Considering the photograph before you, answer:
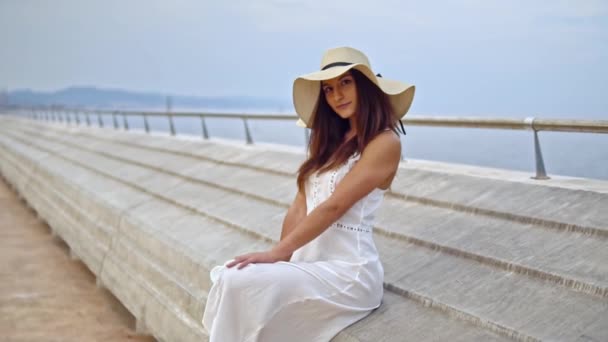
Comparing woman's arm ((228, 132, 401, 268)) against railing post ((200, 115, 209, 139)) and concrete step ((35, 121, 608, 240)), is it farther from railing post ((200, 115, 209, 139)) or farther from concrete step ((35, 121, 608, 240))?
railing post ((200, 115, 209, 139))

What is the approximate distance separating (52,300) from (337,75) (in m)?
5.48

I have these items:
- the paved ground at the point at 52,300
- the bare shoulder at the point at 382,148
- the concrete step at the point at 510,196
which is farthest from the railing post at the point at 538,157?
the paved ground at the point at 52,300

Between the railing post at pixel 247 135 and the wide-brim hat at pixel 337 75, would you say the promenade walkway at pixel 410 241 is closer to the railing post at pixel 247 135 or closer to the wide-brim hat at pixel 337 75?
the railing post at pixel 247 135

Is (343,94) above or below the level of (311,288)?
above

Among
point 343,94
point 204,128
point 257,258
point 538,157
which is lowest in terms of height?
point 204,128

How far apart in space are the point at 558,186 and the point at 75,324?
4567 mm

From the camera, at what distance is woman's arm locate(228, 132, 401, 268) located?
3.15 m

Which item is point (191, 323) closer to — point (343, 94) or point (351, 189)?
point (351, 189)

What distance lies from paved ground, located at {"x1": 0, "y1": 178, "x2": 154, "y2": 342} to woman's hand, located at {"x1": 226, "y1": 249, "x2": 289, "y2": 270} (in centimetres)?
326

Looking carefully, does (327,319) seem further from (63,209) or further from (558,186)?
(63,209)

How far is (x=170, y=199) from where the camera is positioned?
25.6ft

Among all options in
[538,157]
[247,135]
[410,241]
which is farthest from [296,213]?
[247,135]

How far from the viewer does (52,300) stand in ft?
24.3

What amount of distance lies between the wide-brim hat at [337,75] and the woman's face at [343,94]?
2.5 inches
